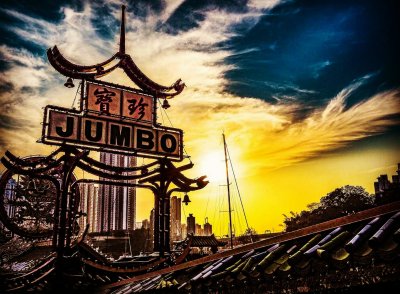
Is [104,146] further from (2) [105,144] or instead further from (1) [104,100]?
(1) [104,100]

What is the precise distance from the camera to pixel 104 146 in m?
14.8

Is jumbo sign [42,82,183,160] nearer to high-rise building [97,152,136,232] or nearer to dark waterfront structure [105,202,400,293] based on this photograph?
dark waterfront structure [105,202,400,293]

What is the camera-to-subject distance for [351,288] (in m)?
4.32

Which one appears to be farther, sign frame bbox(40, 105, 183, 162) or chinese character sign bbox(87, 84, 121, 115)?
chinese character sign bbox(87, 84, 121, 115)

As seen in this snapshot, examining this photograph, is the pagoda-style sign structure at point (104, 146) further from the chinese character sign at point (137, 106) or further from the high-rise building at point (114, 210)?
the high-rise building at point (114, 210)

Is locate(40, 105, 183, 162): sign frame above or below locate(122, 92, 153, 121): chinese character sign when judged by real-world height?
below

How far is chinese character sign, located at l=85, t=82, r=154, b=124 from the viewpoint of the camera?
49.3 ft

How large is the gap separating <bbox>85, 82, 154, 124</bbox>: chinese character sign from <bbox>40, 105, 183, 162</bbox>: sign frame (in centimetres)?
30

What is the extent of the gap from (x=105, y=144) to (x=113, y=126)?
92 cm

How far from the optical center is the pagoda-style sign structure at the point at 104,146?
43.8 feet

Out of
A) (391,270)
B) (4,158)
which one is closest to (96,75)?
(4,158)

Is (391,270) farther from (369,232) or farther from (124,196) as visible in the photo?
(124,196)

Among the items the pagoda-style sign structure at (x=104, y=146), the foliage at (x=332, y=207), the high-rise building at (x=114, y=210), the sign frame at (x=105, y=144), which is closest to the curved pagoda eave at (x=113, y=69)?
the pagoda-style sign structure at (x=104, y=146)

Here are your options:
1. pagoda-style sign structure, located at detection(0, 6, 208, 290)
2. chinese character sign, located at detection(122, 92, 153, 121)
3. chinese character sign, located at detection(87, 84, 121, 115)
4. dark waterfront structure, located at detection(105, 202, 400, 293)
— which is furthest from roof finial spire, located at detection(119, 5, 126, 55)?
dark waterfront structure, located at detection(105, 202, 400, 293)
